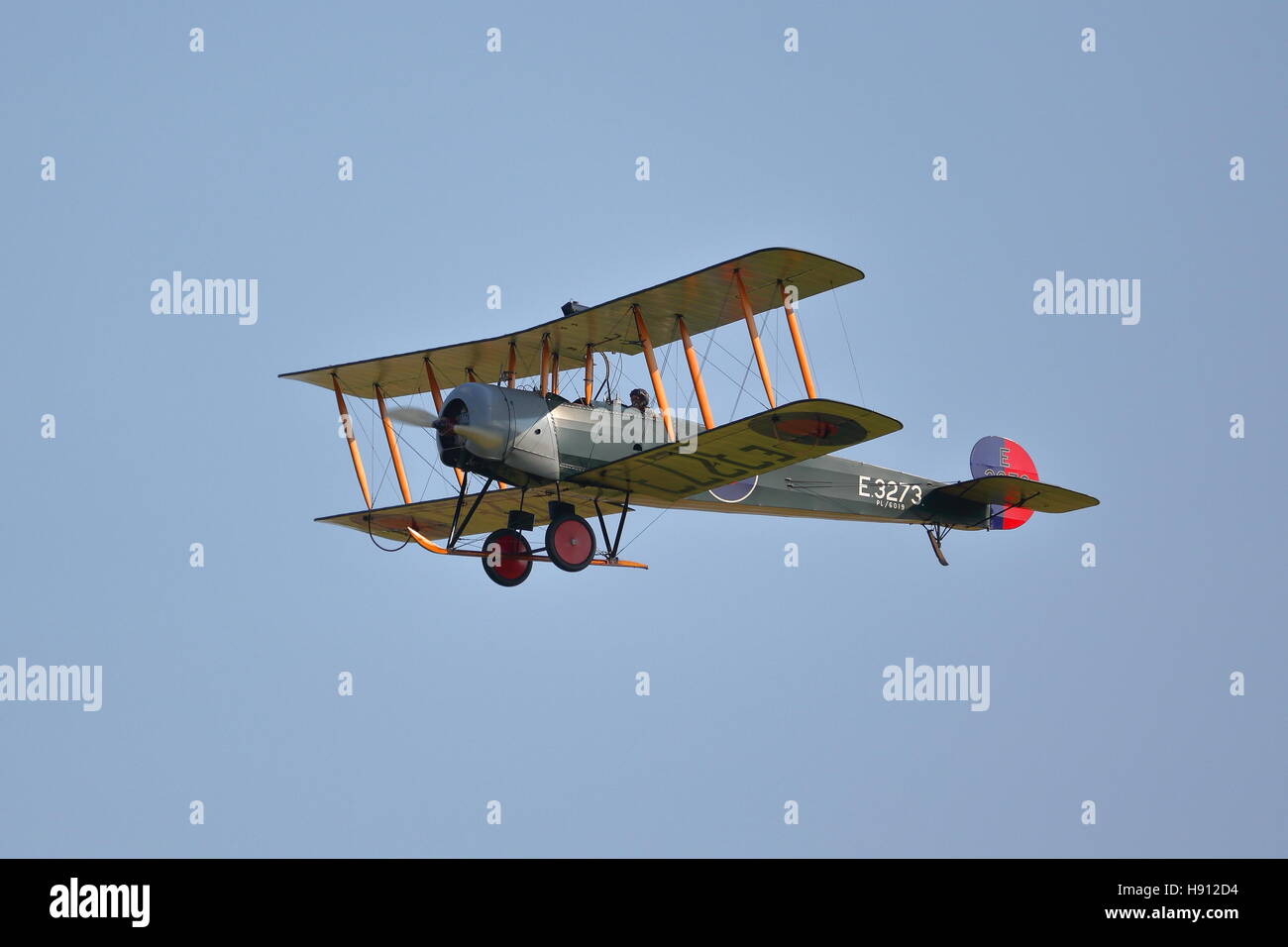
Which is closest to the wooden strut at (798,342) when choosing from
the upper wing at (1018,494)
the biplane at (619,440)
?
the biplane at (619,440)

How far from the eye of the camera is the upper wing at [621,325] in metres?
17.8

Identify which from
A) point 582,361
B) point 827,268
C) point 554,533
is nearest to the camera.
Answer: point 827,268

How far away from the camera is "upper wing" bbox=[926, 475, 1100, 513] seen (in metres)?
20.9

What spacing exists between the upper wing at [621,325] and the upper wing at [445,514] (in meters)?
1.52

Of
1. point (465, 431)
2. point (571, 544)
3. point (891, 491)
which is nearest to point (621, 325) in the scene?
point (465, 431)

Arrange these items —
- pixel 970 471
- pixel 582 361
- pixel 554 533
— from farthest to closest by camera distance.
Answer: pixel 970 471, pixel 582 361, pixel 554 533

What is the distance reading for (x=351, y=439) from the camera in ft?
72.2

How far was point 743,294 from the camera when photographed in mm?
17969

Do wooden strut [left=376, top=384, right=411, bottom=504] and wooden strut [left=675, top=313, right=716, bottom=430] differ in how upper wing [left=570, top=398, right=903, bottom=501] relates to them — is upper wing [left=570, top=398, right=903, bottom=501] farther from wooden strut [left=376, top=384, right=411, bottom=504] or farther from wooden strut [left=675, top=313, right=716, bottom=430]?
wooden strut [left=376, top=384, right=411, bottom=504]

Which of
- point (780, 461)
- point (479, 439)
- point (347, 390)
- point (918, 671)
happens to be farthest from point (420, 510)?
point (918, 671)
